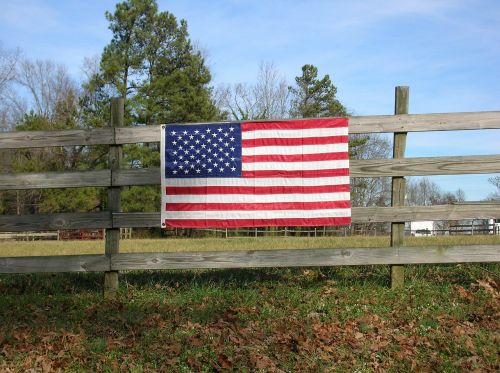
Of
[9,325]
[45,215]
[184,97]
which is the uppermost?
[184,97]

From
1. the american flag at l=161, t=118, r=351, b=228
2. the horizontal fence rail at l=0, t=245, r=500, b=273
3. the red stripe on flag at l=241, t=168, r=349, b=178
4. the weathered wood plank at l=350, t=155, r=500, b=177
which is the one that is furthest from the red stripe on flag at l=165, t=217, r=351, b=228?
the weathered wood plank at l=350, t=155, r=500, b=177

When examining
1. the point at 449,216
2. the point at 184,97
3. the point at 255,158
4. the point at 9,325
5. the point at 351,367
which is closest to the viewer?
the point at 351,367

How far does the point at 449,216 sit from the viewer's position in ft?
19.5

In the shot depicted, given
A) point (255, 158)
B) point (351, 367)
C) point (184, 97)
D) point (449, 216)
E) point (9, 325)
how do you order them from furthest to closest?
1. point (184, 97)
2. point (255, 158)
3. point (449, 216)
4. point (9, 325)
5. point (351, 367)

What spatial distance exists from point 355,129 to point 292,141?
81 cm

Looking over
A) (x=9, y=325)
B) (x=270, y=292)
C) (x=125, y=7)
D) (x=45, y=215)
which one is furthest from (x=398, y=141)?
(x=125, y=7)

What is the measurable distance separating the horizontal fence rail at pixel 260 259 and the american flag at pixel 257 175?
1.27ft

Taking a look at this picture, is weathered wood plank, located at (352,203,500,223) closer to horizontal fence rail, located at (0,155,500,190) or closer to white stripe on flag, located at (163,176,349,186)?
horizontal fence rail, located at (0,155,500,190)

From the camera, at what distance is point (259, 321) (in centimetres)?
522

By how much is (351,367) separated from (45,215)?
4.27 meters

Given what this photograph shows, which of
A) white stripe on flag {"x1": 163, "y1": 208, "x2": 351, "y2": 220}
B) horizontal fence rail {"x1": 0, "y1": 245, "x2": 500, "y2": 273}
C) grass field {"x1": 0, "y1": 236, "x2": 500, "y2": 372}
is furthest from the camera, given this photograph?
white stripe on flag {"x1": 163, "y1": 208, "x2": 351, "y2": 220}

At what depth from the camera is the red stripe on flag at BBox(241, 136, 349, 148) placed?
6.30 meters

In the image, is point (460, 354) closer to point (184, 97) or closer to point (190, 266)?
point (190, 266)

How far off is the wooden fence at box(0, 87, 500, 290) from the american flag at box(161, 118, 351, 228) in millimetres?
227
